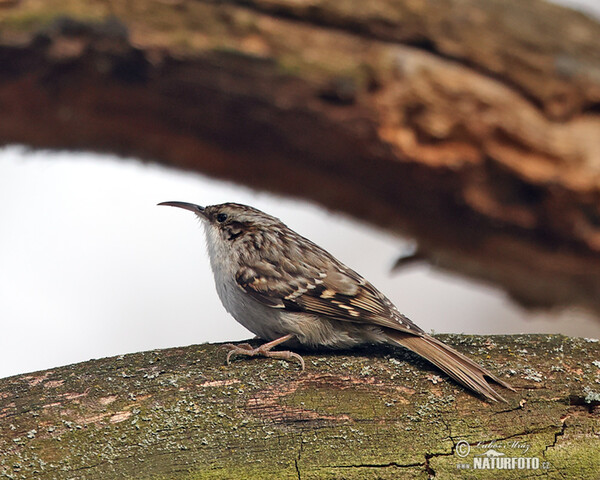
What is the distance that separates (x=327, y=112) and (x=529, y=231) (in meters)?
1.00

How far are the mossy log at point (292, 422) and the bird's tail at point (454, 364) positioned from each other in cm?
4

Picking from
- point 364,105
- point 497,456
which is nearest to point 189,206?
point 364,105

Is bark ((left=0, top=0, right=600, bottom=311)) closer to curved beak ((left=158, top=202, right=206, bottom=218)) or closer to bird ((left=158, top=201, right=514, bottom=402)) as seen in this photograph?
bird ((left=158, top=201, right=514, bottom=402))

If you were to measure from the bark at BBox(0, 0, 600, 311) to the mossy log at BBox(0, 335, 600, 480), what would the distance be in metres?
0.87

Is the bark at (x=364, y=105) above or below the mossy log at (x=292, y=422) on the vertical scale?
above

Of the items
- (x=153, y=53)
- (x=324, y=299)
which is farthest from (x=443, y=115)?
(x=153, y=53)

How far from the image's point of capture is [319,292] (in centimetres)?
310

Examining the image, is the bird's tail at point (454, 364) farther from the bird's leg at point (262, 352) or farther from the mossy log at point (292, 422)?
the bird's leg at point (262, 352)

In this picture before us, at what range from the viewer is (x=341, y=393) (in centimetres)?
231

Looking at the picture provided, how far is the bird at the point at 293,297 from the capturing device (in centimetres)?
284

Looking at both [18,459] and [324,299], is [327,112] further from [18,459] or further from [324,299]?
[18,459]

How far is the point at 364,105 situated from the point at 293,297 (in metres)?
0.83

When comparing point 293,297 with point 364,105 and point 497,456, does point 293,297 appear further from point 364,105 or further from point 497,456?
point 497,456

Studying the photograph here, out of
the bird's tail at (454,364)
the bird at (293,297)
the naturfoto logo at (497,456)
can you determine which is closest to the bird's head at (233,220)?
the bird at (293,297)
